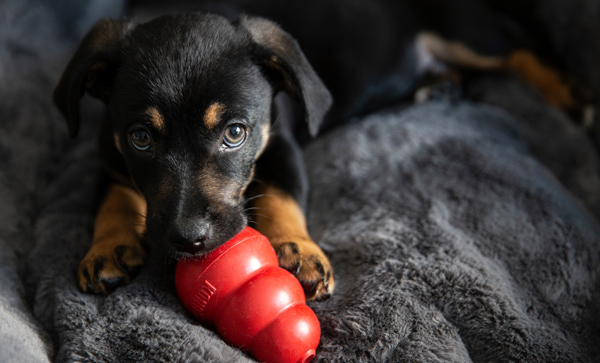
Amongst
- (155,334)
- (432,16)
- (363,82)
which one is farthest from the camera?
(432,16)

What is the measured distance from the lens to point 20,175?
2.49 metres

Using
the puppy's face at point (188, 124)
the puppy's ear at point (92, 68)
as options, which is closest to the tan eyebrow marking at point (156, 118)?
the puppy's face at point (188, 124)

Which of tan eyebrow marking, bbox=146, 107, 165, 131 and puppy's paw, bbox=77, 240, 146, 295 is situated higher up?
tan eyebrow marking, bbox=146, 107, 165, 131

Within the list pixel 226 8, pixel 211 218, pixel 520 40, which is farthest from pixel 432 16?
pixel 211 218

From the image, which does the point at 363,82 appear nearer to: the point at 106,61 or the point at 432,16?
the point at 432,16

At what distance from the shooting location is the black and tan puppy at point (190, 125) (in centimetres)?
177

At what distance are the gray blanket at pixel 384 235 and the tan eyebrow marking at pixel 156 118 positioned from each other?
1.69 ft

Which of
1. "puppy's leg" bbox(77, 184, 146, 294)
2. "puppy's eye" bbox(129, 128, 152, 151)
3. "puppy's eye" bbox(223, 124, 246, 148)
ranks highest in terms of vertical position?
"puppy's eye" bbox(223, 124, 246, 148)

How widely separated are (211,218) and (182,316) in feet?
1.10

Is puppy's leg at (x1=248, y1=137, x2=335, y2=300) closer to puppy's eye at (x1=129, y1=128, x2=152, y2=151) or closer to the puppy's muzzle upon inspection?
the puppy's muzzle

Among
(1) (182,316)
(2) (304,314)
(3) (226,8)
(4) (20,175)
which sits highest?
(3) (226,8)

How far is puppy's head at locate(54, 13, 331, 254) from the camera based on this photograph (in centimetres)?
175

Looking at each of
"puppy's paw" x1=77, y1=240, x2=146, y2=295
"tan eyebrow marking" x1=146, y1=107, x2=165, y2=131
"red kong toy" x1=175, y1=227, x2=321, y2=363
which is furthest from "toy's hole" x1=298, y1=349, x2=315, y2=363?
"tan eyebrow marking" x1=146, y1=107, x2=165, y2=131

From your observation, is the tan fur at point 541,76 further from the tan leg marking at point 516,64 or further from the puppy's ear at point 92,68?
the puppy's ear at point 92,68
